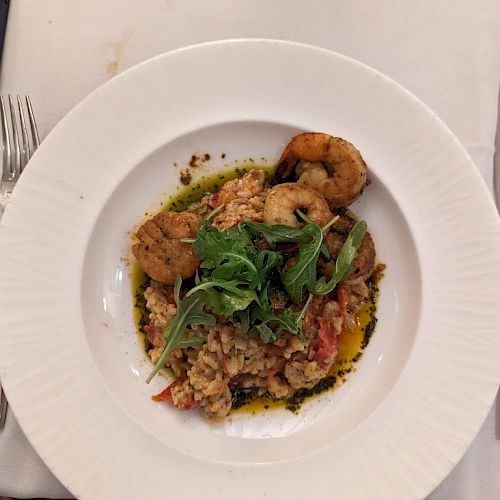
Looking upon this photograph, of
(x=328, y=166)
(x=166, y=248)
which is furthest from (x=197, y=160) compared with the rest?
(x=328, y=166)

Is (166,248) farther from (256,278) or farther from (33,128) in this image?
(33,128)

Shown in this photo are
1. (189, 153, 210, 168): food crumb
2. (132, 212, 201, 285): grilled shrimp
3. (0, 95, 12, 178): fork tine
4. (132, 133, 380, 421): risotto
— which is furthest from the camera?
(189, 153, 210, 168): food crumb

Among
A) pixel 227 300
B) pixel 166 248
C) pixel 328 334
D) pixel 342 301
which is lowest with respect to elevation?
pixel 328 334

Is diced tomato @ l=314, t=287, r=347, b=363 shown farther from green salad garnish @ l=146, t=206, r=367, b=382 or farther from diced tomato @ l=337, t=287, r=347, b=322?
green salad garnish @ l=146, t=206, r=367, b=382

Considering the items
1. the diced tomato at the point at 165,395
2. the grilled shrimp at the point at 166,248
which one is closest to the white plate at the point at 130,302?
the diced tomato at the point at 165,395

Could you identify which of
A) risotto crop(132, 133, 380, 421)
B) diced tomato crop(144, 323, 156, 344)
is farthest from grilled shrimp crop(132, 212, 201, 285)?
diced tomato crop(144, 323, 156, 344)

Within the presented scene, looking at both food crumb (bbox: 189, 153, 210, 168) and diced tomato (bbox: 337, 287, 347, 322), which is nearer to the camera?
diced tomato (bbox: 337, 287, 347, 322)

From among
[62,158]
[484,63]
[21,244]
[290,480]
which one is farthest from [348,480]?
[484,63]

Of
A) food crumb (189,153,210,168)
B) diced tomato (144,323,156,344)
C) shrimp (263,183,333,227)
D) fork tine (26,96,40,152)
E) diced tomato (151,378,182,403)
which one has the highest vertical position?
fork tine (26,96,40,152)
